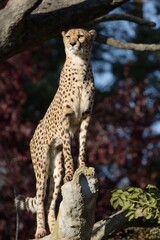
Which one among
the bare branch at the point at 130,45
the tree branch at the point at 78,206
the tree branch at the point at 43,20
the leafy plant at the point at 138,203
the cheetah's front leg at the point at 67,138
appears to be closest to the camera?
the tree branch at the point at 78,206

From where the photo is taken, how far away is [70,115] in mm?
6246

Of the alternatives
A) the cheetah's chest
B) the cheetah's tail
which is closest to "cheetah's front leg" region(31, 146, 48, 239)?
the cheetah's tail

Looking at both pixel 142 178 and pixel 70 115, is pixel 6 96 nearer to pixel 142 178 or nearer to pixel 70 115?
pixel 142 178

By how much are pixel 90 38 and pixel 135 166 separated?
5145mm

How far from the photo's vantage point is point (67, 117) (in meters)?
6.22

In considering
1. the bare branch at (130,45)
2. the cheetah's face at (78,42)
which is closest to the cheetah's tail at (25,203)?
the cheetah's face at (78,42)

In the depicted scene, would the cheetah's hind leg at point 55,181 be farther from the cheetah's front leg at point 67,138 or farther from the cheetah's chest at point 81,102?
the cheetah's chest at point 81,102

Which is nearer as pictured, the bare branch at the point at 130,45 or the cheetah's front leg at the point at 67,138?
the cheetah's front leg at the point at 67,138

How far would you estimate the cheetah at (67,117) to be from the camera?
6.21 m

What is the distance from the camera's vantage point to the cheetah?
245 inches

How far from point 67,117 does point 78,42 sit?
0.57m

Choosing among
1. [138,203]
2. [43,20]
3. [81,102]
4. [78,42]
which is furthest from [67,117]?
[43,20]

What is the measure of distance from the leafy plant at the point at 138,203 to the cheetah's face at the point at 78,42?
1143 mm

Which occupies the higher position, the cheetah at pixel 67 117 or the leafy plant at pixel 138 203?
the cheetah at pixel 67 117
